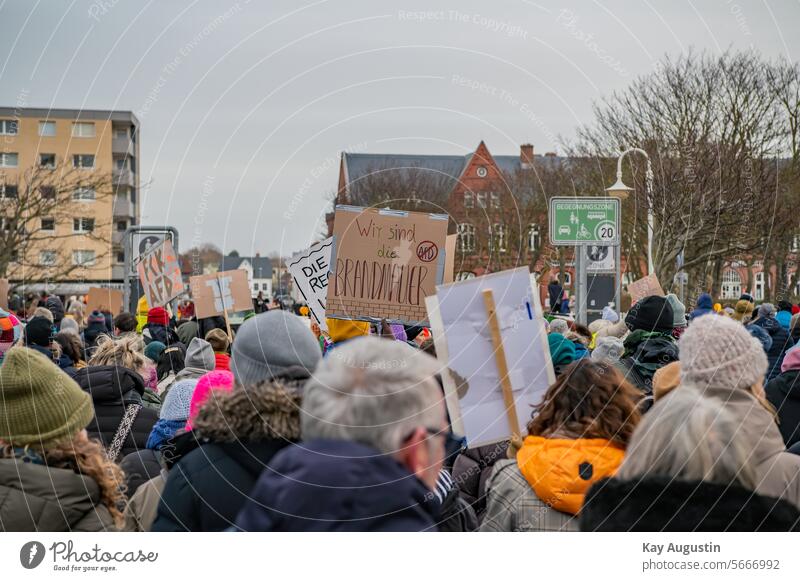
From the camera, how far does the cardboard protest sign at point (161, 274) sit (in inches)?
539

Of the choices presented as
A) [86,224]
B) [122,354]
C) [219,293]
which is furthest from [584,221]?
[86,224]

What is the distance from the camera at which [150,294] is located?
13977mm

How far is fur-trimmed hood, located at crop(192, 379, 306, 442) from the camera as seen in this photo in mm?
3541

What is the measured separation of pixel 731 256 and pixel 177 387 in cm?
2781

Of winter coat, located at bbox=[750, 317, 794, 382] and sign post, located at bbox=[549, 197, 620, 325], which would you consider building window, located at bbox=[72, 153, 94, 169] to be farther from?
winter coat, located at bbox=[750, 317, 794, 382]

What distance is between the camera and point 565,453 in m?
4.13

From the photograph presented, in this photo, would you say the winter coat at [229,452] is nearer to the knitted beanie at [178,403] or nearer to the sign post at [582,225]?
the knitted beanie at [178,403]

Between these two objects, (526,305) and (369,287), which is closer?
(526,305)

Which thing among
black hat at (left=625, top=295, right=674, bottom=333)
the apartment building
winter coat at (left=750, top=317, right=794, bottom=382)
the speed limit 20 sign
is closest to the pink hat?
the apartment building

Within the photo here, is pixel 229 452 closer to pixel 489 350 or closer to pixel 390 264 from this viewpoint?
pixel 489 350

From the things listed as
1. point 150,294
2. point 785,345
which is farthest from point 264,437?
point 150,294

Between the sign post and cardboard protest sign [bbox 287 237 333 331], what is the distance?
3459 millimetres

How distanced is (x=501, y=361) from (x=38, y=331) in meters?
5.66
